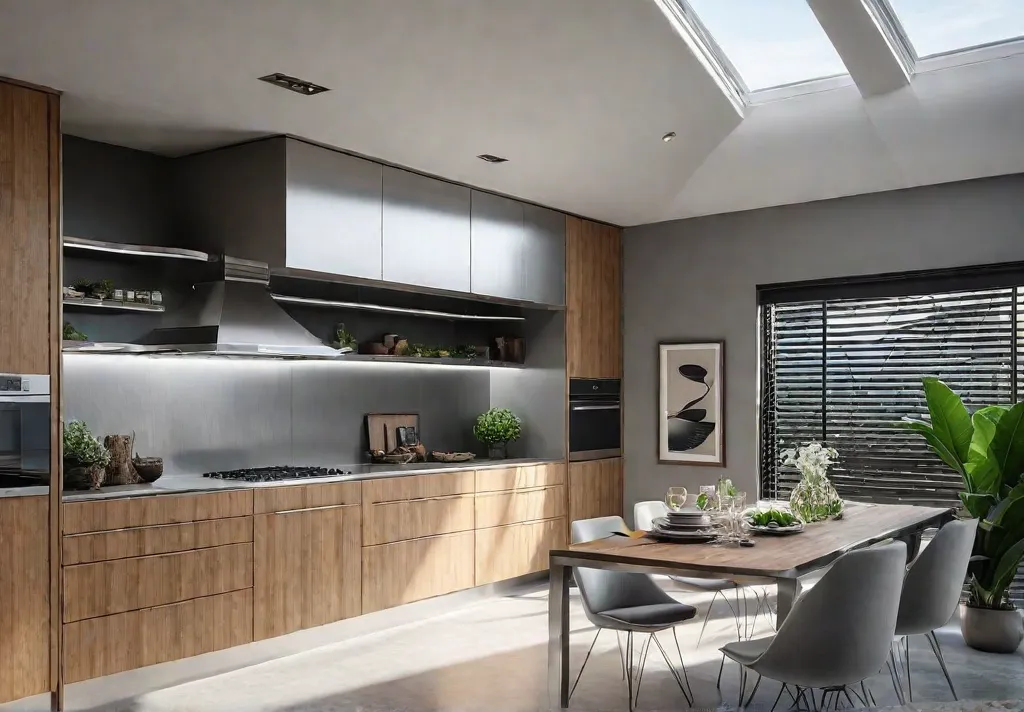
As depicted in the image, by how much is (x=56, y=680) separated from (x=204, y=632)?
713 mm

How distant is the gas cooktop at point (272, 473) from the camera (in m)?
5.11

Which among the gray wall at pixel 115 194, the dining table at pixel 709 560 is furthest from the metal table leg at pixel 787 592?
the gray wall at pixel 115 194

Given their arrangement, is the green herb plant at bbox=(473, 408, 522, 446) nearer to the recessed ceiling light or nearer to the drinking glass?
the drinking glass

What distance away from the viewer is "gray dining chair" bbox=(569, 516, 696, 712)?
399 centimetres

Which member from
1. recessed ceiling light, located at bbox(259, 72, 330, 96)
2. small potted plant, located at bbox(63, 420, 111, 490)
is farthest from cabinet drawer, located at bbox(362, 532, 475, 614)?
recessed ceiling light, located at bbox(259, 72, 330, 96)

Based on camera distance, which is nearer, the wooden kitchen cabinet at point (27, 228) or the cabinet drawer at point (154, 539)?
the wooden kitchen cabinet at point (27, 228)

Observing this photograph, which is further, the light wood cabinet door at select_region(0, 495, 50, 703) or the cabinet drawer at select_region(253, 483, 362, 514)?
the cabinet drawer at select_region(253, 483, 362, 514)

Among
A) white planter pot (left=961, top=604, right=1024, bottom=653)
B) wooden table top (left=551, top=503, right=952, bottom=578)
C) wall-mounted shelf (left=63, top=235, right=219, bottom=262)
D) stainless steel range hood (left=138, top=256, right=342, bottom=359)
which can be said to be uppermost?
wall-mounted shelf (left=63, top=235, right=219, bottom=262)

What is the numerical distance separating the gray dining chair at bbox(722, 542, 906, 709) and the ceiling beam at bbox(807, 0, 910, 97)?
2872 mm

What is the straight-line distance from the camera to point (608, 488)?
751 cm

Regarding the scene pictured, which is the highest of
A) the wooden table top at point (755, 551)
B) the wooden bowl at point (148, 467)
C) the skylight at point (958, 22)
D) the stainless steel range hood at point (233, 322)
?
the skylight at point (958, 22)

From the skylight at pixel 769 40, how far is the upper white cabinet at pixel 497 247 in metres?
1.83

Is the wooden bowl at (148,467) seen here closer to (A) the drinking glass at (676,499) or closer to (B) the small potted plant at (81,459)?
(B) the small potted plant at (81,459)

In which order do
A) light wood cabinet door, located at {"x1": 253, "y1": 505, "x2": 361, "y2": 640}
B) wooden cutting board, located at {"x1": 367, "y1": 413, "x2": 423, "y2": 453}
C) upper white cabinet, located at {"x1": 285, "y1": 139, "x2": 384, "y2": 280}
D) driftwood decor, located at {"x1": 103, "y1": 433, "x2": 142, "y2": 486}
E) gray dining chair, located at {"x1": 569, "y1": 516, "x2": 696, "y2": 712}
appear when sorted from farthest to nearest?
wooden cutting board, located at {"x1": 367, "y1": 413, "x2": 423, "y2": 453}
upper white cabinet, located at {"x1": 285, "y1": 139, "x2": 384, "y2": 280}
light wood cabinet door, located at {"x1": 253, "y1": 505, "x2": 361, "y2": 640}
driftwood decor, located at {"x1": 103, "y1": 433, "x2": 142, "y2": 486}
gray dining chair, located at {"x1": 569, "y1": 516, "x2": 696, "y2": 712}
